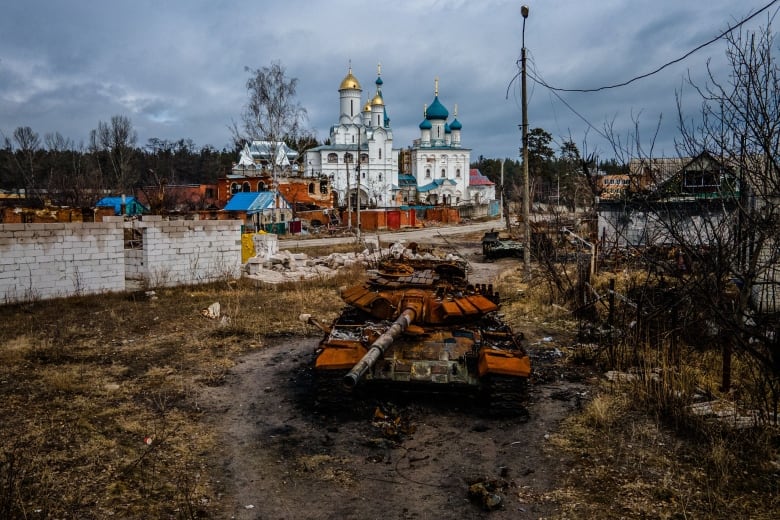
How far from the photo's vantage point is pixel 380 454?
233 inches

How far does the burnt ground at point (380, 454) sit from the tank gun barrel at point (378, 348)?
2.97 feet

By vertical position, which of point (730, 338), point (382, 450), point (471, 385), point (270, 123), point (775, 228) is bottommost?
point (382, 450)

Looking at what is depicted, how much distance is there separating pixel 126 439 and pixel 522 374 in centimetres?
435

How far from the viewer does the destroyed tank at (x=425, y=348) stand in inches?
260

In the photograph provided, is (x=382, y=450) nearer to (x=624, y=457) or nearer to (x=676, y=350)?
(x=624, y=457)

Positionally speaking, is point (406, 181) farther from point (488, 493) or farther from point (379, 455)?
point (488, 493)

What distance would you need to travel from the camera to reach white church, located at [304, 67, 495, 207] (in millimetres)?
63188

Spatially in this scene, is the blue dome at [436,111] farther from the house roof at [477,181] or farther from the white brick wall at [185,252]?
the white brick wall at [185,252]

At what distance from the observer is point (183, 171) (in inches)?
3270

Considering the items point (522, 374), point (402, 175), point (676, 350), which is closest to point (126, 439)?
point (522, 374)

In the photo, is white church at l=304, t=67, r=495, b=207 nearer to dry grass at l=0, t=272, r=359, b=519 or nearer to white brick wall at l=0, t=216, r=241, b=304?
white brick wall at l=0, t=216, r=241, b=304

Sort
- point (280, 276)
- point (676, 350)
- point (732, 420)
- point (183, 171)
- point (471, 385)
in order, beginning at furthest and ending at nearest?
point (183, 171)
point (280, 276)
point (676, 350)
point (471, 385)
point (732, 420)

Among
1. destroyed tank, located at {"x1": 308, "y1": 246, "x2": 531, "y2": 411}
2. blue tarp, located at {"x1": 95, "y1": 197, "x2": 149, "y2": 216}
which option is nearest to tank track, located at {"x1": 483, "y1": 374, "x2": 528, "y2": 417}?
destroyed tank, located at {"x1": 308, "y1": 246, "x2": 531, "y2": 411}

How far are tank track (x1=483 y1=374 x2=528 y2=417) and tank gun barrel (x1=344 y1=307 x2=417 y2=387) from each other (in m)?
1.20
